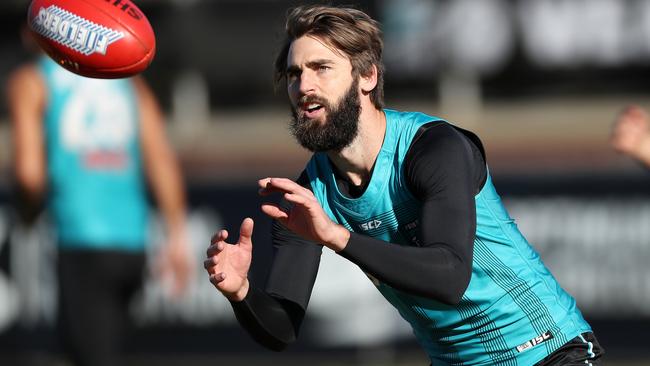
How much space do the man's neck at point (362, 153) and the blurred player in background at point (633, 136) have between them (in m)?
1.30

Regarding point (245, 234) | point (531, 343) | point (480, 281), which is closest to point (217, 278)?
point (245, 234)

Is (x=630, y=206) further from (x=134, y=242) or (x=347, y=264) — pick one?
(x=134, y=242)

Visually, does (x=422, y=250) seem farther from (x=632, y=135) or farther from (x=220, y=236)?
(x=632, y=135)

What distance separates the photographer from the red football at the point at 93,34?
4238 mm

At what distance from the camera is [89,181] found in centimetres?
598

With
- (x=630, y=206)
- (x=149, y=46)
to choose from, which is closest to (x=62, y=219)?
(x=149, y=46)

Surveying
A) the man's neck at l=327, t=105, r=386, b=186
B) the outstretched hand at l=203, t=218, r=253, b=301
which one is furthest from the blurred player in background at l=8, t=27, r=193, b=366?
the man's neck at l=327, t=105, r=386, b=186

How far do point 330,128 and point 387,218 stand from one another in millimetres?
342

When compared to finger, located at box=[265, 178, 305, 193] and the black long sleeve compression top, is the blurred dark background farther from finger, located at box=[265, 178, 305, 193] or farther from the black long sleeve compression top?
finger, located at box=[265, 178, 305, 193]

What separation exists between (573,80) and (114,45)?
7.70 m

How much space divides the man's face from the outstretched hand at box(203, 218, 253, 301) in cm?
35

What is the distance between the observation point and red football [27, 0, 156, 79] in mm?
4238

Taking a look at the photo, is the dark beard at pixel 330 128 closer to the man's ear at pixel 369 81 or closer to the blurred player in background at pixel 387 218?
the blurred player in background at pixel 387 218

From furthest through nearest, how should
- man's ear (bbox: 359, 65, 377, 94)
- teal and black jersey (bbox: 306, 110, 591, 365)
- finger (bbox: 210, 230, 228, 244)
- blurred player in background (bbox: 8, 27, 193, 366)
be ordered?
blurred player in background (bbox: 8, 27, 193, 366), man's ear (bbox: 359, 65, 377, 94), teal and black jersey (bbox: 306, 110, 591, 365), finger (bbox: 210, 230, 228, 244)
